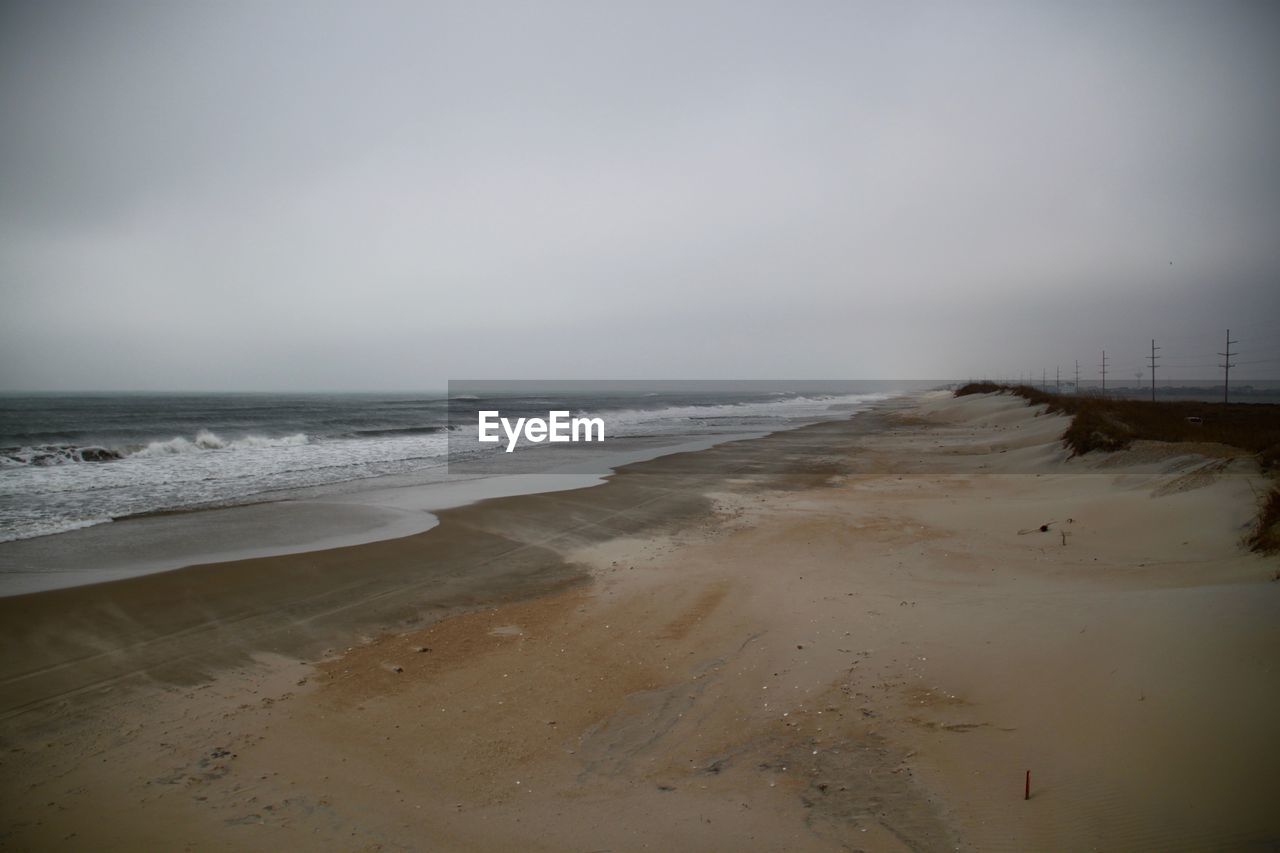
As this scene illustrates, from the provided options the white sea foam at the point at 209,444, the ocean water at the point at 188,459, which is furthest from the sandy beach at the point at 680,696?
Answer: the white sea foam at the point at 209,444

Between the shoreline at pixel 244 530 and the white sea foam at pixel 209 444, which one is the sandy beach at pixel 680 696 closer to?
the shoreline at pixel 244 530

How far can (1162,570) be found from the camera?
6711 millimetres

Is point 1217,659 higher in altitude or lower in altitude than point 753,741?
higher

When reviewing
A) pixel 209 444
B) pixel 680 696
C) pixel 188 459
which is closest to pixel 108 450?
pixel 188 459

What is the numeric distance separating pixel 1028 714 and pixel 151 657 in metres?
7.30

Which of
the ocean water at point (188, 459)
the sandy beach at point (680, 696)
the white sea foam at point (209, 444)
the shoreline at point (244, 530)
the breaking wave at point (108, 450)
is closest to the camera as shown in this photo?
the sandy beach at point (680, 696)

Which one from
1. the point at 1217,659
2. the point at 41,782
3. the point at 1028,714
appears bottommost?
the point at 41,782

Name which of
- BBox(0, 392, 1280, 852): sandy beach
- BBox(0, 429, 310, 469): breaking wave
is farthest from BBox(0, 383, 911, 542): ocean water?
BBox(0, 392, 1280, 852): sandy beach

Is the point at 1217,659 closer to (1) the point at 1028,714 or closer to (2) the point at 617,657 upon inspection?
(1) the point at 1028,714

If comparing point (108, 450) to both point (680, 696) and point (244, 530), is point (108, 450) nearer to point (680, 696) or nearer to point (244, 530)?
point (244, 530)

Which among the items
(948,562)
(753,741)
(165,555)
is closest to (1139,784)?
(753,741)

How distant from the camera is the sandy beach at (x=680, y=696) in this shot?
337 centimetres

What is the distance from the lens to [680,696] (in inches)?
193

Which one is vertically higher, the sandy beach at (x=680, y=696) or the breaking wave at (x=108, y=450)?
the breaking wave at (x=108, y=450)
